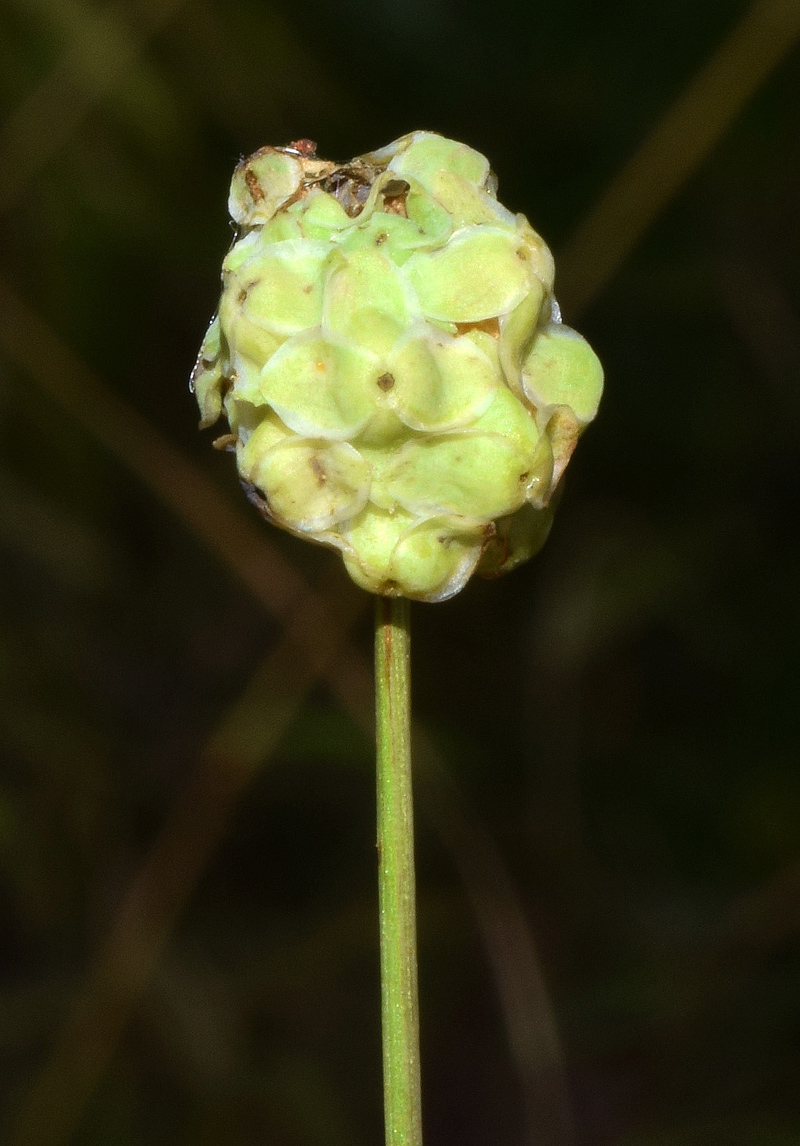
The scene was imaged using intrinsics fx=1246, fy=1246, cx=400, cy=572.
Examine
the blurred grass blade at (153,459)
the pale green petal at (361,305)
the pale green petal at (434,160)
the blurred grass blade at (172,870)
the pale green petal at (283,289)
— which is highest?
the pale green petal at (434,160)

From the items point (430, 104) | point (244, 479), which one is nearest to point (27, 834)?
point (430, 104)

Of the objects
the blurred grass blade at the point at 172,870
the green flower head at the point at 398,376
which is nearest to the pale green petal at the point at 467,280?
the green flower head at the point at 398,376

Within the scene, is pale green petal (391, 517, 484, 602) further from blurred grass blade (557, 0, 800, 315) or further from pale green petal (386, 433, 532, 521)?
blurred grass blade (557, 0, 800, 315)

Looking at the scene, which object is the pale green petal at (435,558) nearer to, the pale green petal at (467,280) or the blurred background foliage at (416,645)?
the pale green petal at (467,280)

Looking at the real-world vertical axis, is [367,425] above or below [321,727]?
above

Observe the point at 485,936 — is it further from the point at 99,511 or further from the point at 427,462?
the point at 427,462

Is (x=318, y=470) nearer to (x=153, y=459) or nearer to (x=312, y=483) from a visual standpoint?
(x=312, y=483)
